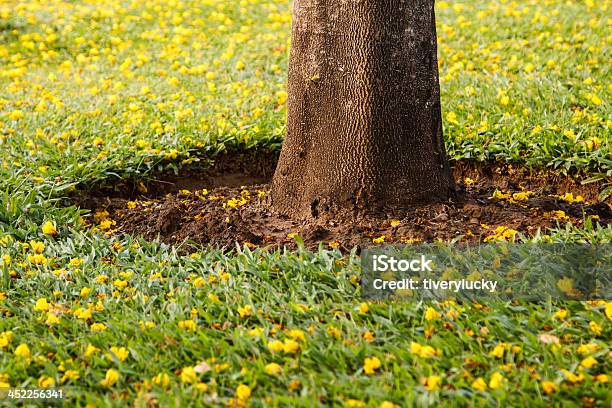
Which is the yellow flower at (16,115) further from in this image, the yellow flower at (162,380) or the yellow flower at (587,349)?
the yellow flower at (587,349)

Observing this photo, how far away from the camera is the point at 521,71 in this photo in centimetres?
605

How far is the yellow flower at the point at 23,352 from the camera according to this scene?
2.76 m

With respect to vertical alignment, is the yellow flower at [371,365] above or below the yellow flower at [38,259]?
below

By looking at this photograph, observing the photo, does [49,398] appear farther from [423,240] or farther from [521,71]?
[521,71]

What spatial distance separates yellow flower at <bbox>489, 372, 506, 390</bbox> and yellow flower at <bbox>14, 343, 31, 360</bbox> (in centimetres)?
159

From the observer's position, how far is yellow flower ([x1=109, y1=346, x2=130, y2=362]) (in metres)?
2.71

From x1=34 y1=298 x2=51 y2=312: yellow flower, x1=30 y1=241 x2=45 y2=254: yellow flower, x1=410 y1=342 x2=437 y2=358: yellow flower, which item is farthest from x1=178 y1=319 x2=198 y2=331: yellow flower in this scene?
x1=30 y1=241 x2=45 y2=254: yellow flower

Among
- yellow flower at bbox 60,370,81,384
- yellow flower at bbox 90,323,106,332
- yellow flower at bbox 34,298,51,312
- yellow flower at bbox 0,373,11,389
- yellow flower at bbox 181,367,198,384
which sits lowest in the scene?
yellow flower at bbox 0,373,11,389

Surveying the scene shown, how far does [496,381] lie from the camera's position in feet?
7.91

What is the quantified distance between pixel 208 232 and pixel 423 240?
1044 mm

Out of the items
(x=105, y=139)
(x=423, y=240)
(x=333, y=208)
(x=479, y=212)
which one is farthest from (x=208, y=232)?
(x=105, y=139)

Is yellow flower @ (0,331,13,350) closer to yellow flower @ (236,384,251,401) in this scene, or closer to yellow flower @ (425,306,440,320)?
yellow flower @ (236,384,251,401)

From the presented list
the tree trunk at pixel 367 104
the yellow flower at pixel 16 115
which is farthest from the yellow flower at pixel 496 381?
the yellow flower at pixel 16 115

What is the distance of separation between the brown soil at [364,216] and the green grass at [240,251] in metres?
0.14
